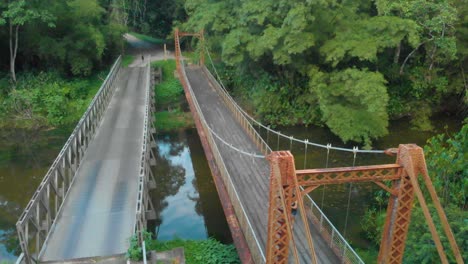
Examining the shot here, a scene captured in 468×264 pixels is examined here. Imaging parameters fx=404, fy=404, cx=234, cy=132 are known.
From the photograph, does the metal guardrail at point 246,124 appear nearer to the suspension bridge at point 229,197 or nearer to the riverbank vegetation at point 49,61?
the suspension bridge at point 229,197

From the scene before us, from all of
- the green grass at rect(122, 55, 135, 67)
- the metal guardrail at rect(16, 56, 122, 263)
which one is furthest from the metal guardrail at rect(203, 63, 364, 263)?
the green grass at rect(122, 55, 135, 67)

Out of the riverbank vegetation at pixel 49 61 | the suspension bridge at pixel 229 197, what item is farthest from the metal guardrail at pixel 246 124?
the riverbank vegetation at pixel 49 61

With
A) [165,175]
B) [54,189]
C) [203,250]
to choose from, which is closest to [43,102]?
[165,175]

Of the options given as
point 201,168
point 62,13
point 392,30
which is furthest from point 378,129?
point 62,13

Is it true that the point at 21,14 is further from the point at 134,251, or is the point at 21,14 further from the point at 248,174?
the point at 134,251

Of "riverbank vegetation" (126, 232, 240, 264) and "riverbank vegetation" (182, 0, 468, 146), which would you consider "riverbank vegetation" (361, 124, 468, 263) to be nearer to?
"riverbank vegetation" (126, 232, 240, 264)

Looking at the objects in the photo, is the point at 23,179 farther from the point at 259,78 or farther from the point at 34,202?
the point at 259,78
